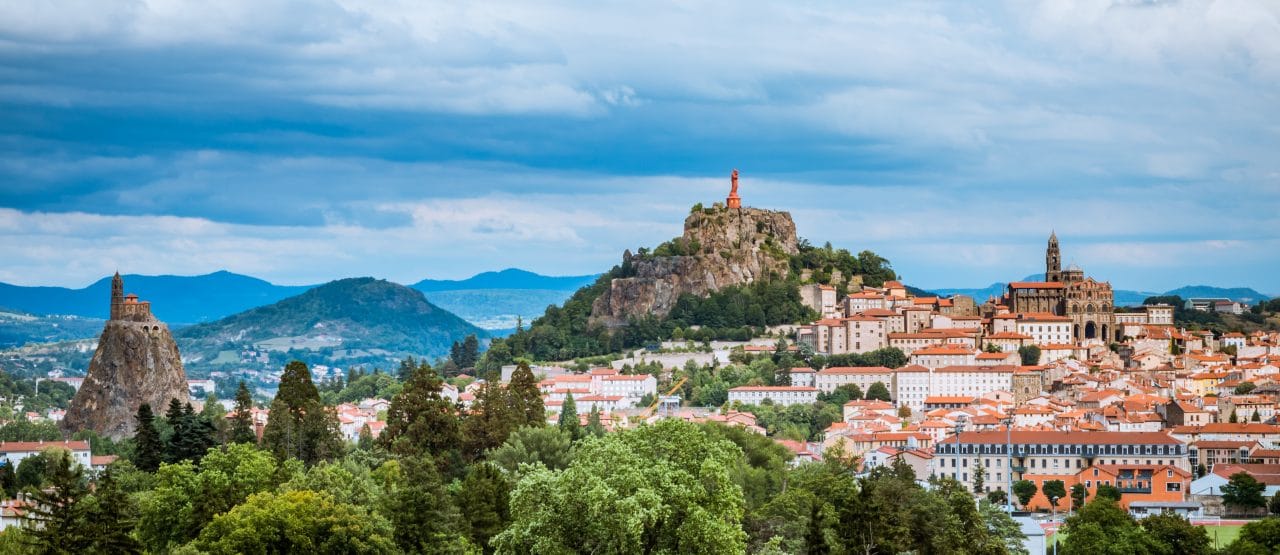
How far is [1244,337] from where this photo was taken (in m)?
130

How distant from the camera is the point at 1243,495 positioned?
7944cm

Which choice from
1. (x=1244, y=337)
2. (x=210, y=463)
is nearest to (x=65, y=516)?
(x=210, y=463)

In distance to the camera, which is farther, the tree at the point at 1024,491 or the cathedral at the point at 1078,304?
the cathedral at the point at 1078,304

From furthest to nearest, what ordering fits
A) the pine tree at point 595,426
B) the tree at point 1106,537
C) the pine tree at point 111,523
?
the pine tree at point 595,426 < the tree at point 1106,537 < the pine tree at point 111,523

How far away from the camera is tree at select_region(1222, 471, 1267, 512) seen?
79500 millimetres

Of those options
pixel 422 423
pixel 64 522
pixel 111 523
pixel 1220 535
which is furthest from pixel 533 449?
pixel 1220 535

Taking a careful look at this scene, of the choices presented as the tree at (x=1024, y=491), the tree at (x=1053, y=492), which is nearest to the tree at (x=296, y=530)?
the tree at (x=1024, y=491)

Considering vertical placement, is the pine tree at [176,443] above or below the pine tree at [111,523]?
above

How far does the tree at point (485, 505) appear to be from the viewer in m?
49.0

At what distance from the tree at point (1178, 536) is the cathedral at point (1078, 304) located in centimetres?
6309


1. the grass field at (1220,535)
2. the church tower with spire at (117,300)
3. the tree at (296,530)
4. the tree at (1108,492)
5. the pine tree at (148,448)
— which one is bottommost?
the grass field at (1220,535)

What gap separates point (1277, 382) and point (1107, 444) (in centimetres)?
2657

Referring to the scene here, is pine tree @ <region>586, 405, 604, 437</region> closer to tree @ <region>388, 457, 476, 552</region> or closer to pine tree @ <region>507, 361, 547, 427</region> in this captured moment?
pine tree @ <region>507, 361, 547, 427</region>

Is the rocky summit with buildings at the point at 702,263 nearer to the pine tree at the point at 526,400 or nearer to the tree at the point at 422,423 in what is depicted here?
the pine tree at the point at 526,400
